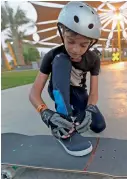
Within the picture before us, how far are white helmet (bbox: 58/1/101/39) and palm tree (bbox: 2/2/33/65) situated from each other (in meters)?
17.2

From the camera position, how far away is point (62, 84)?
5.07 feet

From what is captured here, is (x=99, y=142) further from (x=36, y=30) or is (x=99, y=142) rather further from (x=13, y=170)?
(x=36, y=30)

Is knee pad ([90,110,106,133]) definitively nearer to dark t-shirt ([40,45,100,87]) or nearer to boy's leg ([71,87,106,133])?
boy's leg ([71,87,106,133])

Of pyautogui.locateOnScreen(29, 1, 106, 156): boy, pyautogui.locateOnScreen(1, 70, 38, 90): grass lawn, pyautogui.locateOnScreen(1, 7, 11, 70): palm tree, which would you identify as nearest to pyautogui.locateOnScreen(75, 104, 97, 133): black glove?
pyautogui.locateOnScreen(29, 1, 106, 156): boy

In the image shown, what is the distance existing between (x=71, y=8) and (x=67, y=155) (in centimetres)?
89

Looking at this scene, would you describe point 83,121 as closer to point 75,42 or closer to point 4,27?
point 75,42

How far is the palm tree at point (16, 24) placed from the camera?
1808cm

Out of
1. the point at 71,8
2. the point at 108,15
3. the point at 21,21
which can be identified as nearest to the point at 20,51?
the point at 21,21

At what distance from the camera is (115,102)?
126 inches

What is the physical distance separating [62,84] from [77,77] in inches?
17.3

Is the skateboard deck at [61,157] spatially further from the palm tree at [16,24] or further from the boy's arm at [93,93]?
the palm tree at [16,24]

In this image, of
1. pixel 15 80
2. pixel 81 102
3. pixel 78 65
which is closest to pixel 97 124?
pixel 81 102

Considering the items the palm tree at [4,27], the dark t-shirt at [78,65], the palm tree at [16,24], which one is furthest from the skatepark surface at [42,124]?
the palm tree at [16,24]

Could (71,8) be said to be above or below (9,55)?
above
